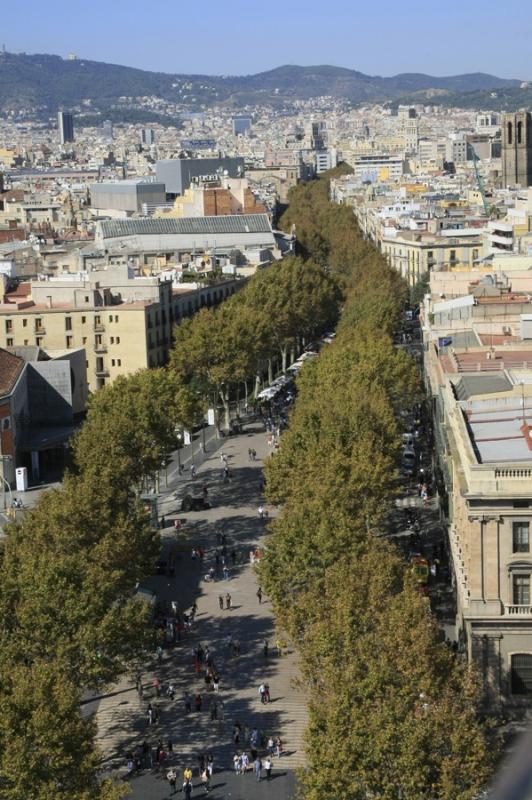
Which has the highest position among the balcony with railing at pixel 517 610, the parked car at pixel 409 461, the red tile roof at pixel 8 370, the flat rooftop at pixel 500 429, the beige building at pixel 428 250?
the flat rooftop at pixel 500 429

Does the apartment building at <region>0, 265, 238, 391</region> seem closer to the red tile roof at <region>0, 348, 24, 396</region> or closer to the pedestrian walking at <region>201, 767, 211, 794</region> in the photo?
the red tile roof at <region>0, 348, 24, 396</region>

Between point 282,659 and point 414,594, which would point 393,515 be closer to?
point 282,659

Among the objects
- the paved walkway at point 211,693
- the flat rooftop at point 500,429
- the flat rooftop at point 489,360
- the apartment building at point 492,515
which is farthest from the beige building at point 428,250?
the flat rooftop at point 500,429

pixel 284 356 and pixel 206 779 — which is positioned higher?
pixel 206 779

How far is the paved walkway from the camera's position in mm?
35719

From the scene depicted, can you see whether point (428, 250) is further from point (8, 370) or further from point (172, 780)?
point (172, 780)

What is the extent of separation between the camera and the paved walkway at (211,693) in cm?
3572

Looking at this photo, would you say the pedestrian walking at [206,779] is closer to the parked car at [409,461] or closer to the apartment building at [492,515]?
the apartment building at [492,515]

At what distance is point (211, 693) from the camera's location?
130 feet

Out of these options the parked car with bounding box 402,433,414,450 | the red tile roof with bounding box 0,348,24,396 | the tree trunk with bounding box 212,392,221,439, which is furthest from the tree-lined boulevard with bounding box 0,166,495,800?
the tree trunk with bounding box 212,392,221,439

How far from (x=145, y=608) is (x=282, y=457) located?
15.1m

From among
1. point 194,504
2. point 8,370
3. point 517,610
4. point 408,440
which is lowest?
point 194,504

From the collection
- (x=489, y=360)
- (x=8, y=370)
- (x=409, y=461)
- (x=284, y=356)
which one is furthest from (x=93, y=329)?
(x=489, y=360)

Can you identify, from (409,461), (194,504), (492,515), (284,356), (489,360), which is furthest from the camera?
(284,356)
